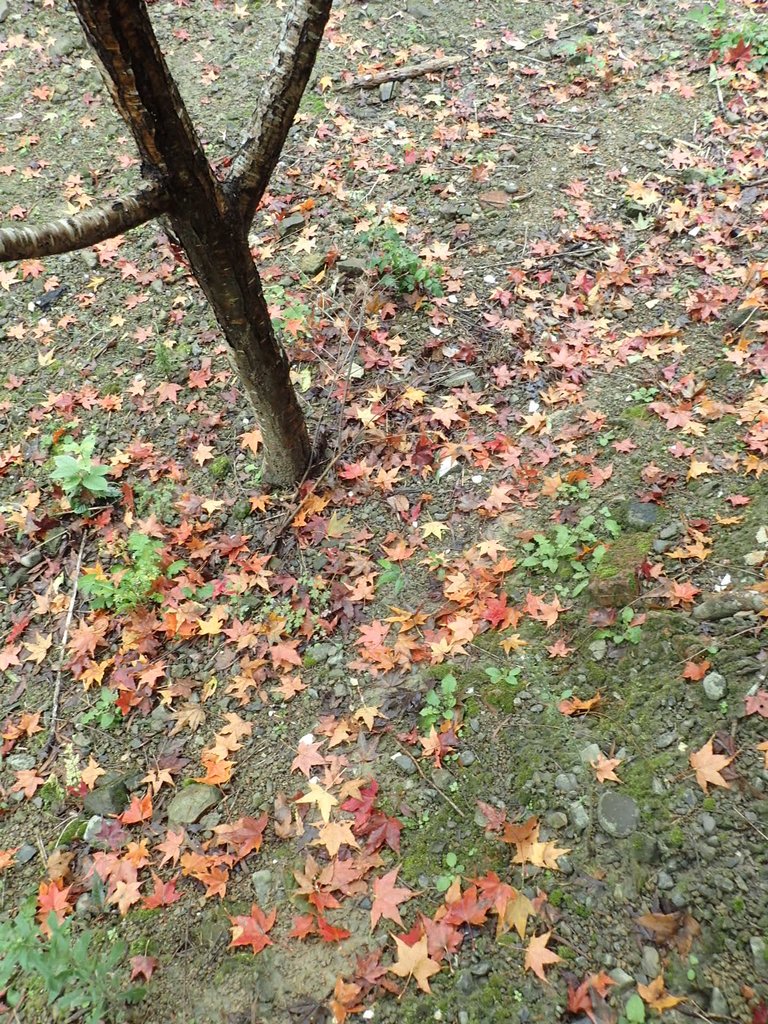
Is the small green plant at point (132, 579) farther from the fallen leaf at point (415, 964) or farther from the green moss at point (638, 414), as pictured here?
the green moss at point (638, 414)

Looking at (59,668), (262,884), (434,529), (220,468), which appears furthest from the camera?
(220,468)

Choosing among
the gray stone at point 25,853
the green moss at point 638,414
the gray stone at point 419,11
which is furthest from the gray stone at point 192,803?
the gray stone at point 419,11

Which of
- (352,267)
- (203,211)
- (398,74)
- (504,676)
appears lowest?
(504,676)

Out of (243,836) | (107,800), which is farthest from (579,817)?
(107,800)

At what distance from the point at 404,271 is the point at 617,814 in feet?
13.0

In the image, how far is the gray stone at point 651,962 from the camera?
2.29 metres

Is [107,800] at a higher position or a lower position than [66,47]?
lower

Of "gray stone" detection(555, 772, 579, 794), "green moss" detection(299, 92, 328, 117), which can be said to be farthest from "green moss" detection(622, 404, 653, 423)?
"green moss" detection(299, 92, 328, 117)

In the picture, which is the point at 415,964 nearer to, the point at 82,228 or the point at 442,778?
the point at 442,778

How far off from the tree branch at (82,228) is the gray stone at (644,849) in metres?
3.07

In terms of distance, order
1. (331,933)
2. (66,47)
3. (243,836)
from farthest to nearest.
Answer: (66,47) → (243,836) → (331,933)

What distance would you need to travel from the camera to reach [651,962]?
230cm

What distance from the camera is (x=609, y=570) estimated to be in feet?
11.0

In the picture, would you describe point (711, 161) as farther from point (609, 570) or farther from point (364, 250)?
point (609, 570)
